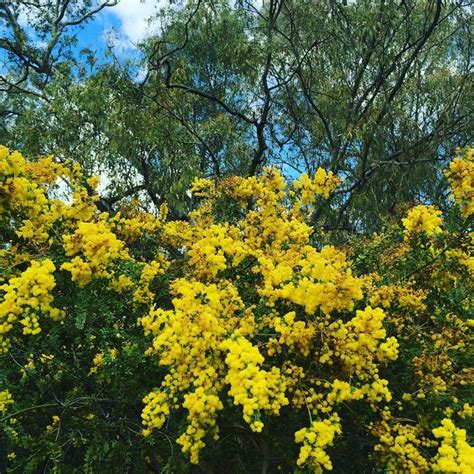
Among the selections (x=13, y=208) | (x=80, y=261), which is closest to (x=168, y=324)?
(x=80, y=261)

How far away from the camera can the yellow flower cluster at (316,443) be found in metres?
2.43

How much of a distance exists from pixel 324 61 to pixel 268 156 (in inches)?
79.2

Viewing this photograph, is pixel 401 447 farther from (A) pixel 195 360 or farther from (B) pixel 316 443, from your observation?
(A) pixel 195 360

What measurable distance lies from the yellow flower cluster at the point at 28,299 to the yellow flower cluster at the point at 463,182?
2372mm

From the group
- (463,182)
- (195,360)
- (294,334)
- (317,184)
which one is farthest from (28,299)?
(463,182)

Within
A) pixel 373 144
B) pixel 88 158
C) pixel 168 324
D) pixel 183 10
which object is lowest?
pixel 168 324

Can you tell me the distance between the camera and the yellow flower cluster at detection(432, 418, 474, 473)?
234 centimetres

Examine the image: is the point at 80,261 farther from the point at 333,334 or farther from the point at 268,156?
the point at 268,156

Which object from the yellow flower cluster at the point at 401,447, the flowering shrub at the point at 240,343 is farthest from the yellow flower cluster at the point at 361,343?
the yellow flower cluster at the point at 401,447

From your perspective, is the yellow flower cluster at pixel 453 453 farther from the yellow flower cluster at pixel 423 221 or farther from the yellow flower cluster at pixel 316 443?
the yellow flower cluster at pixel 423 221

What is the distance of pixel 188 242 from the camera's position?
4465mm

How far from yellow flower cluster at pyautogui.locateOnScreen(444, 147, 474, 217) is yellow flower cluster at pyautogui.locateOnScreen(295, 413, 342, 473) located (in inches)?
61.0

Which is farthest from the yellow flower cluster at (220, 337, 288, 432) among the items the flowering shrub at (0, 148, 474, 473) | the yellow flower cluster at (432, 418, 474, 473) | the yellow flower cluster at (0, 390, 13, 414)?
the yellow flower cluster at (0, 390, 13, 414)

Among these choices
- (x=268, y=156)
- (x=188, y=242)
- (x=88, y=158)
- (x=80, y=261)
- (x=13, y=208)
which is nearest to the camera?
(x=80, y=261)
